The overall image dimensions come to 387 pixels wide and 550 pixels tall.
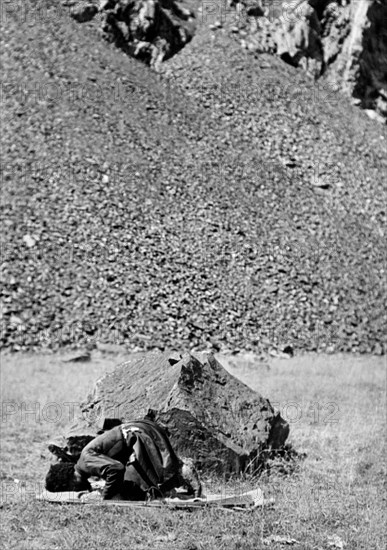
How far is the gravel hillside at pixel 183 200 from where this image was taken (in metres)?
25.9

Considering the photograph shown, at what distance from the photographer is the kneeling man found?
32.5 feet

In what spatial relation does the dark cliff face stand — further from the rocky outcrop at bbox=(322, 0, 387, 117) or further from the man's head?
the man's head

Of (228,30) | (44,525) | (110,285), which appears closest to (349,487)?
(44,525)

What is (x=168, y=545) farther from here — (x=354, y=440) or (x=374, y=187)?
(x=374, y=187)

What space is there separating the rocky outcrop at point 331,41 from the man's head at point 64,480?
36961 mm

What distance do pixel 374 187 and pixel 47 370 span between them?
21.7m

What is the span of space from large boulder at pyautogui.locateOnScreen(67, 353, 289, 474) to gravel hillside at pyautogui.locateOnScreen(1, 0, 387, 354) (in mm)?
11466

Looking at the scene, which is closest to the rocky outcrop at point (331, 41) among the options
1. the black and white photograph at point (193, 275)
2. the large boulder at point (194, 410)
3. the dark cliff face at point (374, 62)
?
the dark cliff face at point (374, 62)

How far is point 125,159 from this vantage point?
32.9 metres

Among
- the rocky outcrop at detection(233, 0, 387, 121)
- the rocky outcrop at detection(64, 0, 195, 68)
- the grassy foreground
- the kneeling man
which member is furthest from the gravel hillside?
the kneeling man

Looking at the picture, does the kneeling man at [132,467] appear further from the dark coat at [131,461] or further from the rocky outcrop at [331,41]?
the rocky outcrop at [331,41]

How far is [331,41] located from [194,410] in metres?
39.5

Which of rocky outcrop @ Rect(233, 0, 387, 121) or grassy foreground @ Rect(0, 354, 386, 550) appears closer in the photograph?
grassy foreground @ Rect(0, 354, 386, 550)

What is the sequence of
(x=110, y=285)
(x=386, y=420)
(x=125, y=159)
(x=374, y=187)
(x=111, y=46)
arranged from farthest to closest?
(x=111, y=46), (x=374, y=187), (x=125, y=159), (x=110, y=285), (x=386, y=420)
